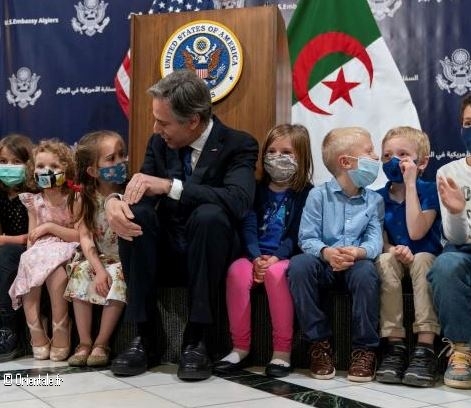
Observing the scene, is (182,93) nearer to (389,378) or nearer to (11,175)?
(11,175)

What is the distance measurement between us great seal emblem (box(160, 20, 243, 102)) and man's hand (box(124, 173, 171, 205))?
29.7 inches

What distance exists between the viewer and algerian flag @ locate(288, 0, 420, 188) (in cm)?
340

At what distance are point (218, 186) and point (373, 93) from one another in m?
1.61

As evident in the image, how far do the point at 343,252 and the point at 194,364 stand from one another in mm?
569

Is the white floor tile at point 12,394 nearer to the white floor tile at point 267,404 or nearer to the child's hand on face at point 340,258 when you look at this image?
the white floor tile at point 267,404

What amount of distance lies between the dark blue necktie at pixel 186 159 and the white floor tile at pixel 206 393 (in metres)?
0.70

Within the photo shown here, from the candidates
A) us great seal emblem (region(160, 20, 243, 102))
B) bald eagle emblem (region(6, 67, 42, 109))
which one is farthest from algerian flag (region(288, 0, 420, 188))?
bald eagle emblem (region(6, 67, 42, 109))

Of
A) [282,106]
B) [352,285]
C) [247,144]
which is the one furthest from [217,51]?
[352,285]

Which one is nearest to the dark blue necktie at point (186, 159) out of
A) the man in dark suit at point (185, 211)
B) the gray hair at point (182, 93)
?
the man in dark suit at point (185, 211)

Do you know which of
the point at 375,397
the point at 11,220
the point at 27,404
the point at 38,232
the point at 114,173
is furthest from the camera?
the point at 11,220

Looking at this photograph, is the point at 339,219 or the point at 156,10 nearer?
the point at 339,219

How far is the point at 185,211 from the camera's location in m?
2.09

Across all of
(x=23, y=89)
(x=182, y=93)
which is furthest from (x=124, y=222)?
(x=23, y=89)

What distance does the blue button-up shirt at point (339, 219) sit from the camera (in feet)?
6.82
